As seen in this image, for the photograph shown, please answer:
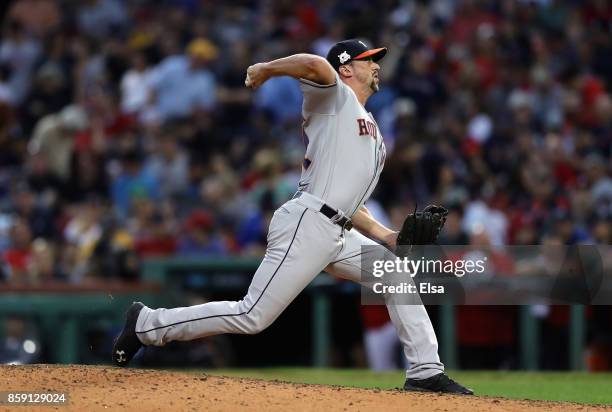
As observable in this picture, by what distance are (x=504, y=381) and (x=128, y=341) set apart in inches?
154

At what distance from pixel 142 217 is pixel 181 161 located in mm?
1219

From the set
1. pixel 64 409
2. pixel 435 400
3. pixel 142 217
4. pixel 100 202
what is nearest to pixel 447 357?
pixel 142 217

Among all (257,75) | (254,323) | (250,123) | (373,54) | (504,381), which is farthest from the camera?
(250,123)

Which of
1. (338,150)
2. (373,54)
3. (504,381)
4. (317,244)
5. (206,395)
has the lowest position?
(504,381)

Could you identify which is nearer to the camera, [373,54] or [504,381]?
[373,54]

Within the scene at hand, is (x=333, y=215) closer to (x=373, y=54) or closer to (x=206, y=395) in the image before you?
(x=373, y=54)

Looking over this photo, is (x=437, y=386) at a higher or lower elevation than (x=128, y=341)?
lower

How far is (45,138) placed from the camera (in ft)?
46.1

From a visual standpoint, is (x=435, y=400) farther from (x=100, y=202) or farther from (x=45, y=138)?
(x=45, y=138)

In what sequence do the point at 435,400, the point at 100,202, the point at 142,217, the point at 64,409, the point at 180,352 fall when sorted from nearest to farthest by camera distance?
the point at 64,409
the point at 435,400
the point at 180,352
the point at 142,217
the point at 100,202

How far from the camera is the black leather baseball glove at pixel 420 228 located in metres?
6.37

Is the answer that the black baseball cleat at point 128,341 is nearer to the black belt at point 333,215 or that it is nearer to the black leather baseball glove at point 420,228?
the black belt at point 333,215

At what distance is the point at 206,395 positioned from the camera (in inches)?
233

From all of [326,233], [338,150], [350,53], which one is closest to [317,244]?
[326,233]
